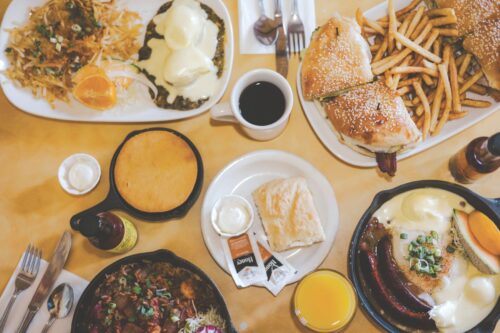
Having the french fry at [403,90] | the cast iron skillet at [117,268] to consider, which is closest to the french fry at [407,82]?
the french fry at [403,90]

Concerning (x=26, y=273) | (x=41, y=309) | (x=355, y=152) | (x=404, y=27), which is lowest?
(x=41, y=309)

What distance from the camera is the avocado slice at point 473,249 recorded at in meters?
1.58

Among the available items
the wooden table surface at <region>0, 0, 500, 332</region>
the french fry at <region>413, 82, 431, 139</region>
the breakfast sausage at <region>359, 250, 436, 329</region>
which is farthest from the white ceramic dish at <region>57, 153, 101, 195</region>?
the french fry at <region>413, 82, 431, 139</region>

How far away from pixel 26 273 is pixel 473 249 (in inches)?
70.8

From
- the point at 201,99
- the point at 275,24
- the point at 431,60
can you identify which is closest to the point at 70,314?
the point at 201,99

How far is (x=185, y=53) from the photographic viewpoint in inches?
72.8

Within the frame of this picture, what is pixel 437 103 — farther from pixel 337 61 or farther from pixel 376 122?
pixel 337 61

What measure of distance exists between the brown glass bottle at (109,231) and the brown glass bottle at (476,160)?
4.57 ft

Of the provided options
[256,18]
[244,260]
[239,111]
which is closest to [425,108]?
[239,111]

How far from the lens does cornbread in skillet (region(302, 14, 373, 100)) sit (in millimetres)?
1729

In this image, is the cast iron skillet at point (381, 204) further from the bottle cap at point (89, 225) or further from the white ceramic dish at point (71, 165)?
the white ceramic dish at point (71, 165)

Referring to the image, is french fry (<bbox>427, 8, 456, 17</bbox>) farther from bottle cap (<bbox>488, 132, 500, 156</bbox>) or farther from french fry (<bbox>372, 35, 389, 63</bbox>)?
bottle cap (<bbox>488, 132, 500, 156</bbox>)

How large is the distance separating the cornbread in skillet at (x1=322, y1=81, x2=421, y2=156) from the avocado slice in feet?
1.14

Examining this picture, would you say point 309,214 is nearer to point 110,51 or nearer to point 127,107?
point 127,107
